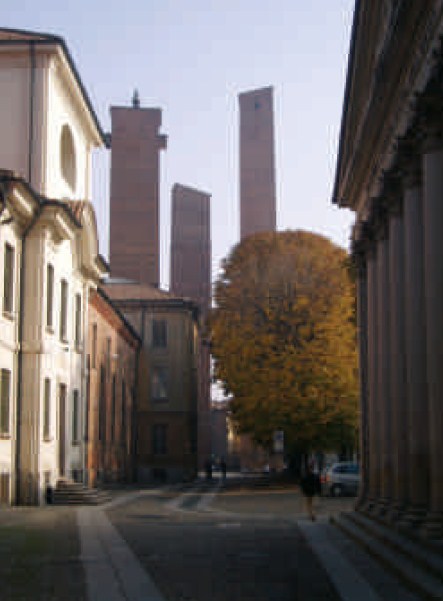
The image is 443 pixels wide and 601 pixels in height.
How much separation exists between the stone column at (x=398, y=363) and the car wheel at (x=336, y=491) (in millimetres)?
19665

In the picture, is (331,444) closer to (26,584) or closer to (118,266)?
(26,584)

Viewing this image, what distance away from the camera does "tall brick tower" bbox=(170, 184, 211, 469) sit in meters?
89.4

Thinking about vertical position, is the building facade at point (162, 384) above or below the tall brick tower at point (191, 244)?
below

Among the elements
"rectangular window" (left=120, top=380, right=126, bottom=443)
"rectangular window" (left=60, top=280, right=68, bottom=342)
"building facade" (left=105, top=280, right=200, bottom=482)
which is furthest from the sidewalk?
"building facade" (left=105, top=280, right=200, bottom=482)

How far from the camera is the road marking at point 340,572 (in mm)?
10391

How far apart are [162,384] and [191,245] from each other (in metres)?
31.1

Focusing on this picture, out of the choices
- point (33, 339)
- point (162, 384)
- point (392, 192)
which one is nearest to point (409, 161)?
point (392, 192)

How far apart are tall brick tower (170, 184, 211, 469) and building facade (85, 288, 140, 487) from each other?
30.5 m

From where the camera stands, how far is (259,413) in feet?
131

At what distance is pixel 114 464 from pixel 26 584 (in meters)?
37.7

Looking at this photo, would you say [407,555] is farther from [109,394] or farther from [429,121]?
[109,394]

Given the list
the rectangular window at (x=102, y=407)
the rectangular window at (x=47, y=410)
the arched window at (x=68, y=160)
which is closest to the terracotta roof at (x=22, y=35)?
the arched window at (x=68, y=160)

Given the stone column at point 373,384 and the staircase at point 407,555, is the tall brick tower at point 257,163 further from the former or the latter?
the staircase at point 407,555

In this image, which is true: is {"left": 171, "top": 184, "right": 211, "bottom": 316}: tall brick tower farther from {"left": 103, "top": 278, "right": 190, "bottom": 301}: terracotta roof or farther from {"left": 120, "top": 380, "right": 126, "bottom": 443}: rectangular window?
{"left": 120, "top": 380, "right": 126, "bottom": 443}: rectangular window
